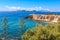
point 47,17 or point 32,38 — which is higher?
point 32,38

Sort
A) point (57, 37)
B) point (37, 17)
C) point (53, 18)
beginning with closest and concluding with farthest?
point (57, 37) → point (53, 18) → point (37, 17)

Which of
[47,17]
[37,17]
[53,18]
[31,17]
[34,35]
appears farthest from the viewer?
[31,17]

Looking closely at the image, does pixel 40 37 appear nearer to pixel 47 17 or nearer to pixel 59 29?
pixel 59 29

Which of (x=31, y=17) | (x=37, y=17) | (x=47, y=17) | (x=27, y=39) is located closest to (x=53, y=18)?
(x=47, y=17)

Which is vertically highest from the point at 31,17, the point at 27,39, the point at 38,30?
the point at 38,30

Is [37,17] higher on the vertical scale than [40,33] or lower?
lower

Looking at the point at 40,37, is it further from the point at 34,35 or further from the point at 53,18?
the point at 53,18

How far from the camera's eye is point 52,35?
1761 cm

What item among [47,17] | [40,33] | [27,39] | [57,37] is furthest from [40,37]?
[47,17]

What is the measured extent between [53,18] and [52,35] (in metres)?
67.6

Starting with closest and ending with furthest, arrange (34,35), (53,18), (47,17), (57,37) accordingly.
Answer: (57,37) → (34,35) → (53,18) → (47,17)

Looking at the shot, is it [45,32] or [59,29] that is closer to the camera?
[45,32]

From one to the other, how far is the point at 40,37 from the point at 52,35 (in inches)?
43.4

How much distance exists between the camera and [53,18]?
84.7 m
